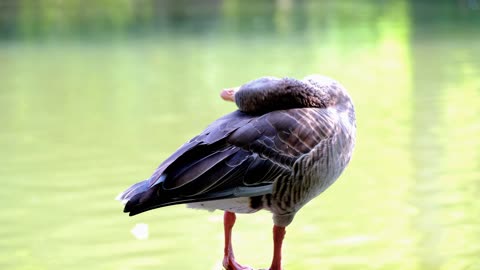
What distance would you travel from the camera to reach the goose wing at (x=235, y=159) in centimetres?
280

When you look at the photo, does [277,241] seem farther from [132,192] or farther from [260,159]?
[132,192]

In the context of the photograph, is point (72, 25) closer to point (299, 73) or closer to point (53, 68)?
point (53, 68)

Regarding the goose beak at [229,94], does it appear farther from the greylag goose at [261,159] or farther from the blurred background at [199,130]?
the blurred background at [199,130]

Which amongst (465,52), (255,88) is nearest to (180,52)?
(465,52)

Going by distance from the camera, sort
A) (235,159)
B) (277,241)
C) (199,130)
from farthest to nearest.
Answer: (199,130) → (277,241) → (235,159)

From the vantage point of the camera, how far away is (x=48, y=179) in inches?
225

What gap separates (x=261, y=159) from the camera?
9.49 feet

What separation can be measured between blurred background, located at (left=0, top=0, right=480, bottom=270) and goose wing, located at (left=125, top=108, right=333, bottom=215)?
3.37 feet

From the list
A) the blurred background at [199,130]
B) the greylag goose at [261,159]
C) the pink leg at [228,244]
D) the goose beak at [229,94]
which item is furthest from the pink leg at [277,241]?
the blurred background at [199,130]

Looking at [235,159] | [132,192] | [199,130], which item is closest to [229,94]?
[235,159]

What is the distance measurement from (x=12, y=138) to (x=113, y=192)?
2354mm

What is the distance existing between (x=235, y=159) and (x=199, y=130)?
4290mm

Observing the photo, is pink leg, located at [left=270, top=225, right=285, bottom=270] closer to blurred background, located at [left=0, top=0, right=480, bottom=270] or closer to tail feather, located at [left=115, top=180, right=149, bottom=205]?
tail feather, located at [left=115, top=180, right=149, bottom=205]

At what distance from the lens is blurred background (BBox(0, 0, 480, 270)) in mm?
4082
